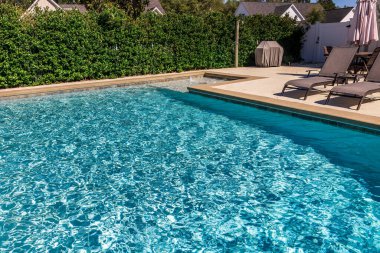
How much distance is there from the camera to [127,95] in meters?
11.9

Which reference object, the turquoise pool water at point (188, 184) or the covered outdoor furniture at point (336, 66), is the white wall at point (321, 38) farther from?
the turquoise pool water at point (188, 184)

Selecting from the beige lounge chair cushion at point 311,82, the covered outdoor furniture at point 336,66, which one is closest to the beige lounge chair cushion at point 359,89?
the beige lounge chair cushion at point 311,82

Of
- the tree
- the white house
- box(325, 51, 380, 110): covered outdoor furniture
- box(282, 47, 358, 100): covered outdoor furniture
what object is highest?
the tree

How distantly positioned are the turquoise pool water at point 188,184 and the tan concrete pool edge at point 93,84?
2.98 metres

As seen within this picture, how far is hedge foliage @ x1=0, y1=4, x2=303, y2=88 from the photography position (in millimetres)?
12422

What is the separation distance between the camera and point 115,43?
568 inches

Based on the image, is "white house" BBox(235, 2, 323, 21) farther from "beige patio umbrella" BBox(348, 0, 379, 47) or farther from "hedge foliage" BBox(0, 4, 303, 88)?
"beige patio umbrella" BBox(348, 0, 379, 47)

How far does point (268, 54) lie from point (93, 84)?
29.5 ft

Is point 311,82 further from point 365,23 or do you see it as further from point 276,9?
point 276,9

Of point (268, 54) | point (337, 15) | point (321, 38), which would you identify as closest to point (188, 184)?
point (268, 54)

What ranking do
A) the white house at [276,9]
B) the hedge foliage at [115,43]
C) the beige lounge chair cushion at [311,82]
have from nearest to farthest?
the beige lounge chair cushion at [311,82] → the hedge foliage at [115,43] → the white house at [276,9]

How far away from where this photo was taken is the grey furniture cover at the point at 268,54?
17.4 meters

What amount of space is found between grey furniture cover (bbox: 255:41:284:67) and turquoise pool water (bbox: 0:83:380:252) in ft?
30.0

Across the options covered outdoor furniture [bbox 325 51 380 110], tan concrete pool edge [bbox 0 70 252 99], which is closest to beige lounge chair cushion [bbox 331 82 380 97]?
covered outdoor furniture [bbox 325 51 380 110]
